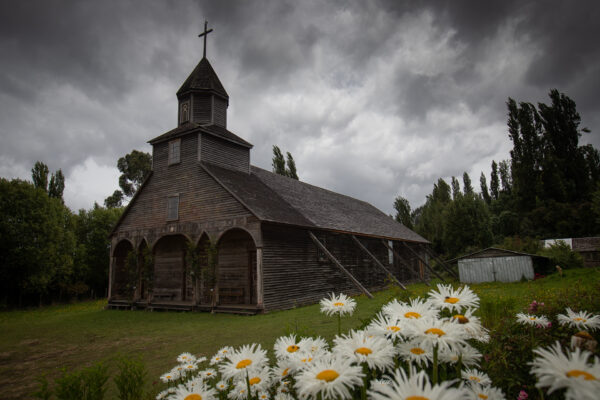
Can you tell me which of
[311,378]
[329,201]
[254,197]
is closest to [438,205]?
[329,201]

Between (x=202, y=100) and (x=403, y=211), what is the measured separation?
36231 mm

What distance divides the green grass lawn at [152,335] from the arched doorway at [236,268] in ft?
5.51

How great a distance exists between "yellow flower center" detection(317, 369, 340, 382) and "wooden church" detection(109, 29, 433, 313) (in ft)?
45.5

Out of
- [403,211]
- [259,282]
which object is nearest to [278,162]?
[403,211]

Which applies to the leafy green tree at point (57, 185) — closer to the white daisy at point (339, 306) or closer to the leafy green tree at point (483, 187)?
the white daisy at point (339, 306)

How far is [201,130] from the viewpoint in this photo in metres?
19.1

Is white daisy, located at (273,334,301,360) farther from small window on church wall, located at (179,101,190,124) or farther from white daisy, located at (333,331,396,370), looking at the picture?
small window on church wall, located at (179,101,190,124)

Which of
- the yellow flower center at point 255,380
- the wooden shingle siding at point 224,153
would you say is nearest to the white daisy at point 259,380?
the yellow flower center at point 255,380

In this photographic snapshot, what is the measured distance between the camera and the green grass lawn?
23.3 feet

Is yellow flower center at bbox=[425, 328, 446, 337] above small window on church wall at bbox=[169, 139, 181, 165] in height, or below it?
below

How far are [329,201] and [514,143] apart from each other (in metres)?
33.9

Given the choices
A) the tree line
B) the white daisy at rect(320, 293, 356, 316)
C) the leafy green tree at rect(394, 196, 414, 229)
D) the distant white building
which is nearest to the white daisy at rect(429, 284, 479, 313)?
the white daisy at rect(320, 293, 356, 316)

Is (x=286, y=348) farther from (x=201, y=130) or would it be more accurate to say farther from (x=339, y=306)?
(x=201, y=130)

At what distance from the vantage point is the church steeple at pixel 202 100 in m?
21.5
